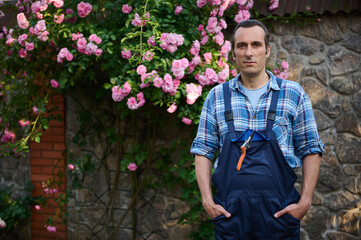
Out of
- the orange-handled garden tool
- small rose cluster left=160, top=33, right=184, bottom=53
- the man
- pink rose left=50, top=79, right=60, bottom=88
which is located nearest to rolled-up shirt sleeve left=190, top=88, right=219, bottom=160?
the man

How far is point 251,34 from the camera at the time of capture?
1983 mm

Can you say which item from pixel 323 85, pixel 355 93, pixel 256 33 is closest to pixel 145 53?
pixel 256 33

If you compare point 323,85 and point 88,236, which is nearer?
point 323,85

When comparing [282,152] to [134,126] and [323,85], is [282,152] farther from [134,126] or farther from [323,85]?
[134,126]

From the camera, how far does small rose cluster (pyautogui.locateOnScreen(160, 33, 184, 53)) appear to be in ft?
10.5

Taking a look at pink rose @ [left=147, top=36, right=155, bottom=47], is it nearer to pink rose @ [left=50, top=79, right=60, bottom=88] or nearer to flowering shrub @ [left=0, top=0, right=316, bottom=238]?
flowering shrub @ [left=0, top=0, right=316, bottom=238]

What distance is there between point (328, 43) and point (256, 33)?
2043mm

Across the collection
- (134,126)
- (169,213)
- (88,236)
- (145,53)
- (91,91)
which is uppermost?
(145,53)

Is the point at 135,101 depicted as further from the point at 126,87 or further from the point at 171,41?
the point at 171,41

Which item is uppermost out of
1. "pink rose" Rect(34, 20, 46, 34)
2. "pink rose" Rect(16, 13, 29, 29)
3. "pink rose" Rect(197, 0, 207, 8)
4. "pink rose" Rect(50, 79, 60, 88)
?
"pink rose" Rect(197, 0, 207, 8)

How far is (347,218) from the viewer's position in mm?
3680

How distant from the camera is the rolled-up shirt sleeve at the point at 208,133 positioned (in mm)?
2077

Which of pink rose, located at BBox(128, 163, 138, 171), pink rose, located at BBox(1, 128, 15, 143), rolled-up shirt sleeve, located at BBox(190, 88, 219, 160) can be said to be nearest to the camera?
rolled-up shirt sleeve, located at BBox(190, 88, 219, 160)

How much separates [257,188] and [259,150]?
0.58 ft
